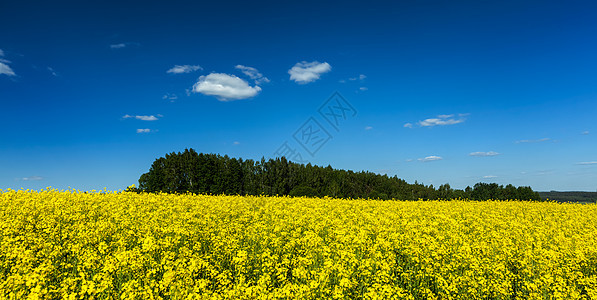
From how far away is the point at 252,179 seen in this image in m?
50.9

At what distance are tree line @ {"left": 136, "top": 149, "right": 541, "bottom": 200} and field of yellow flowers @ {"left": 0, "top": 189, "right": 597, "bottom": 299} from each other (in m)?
28.6

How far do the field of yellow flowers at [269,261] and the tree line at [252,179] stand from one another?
28564mm

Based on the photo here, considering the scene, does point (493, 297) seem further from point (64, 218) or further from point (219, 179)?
point (219, 179)

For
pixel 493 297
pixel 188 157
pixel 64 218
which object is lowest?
pixel 493 297

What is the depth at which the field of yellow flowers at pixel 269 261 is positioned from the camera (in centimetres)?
545

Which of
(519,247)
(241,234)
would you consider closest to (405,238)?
(519,247)

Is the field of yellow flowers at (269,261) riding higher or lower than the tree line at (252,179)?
lower

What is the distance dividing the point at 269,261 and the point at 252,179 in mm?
44517

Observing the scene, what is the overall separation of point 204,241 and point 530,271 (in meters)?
8.36

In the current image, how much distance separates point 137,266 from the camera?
6.08 metres

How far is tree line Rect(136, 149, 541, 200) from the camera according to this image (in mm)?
46969

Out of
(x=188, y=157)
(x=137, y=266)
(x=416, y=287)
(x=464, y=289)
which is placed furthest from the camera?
(x=188, y=157)

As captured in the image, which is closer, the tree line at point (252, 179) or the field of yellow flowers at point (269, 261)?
the field of yellow flowers at point (269, 261)

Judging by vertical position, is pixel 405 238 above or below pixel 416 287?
above
